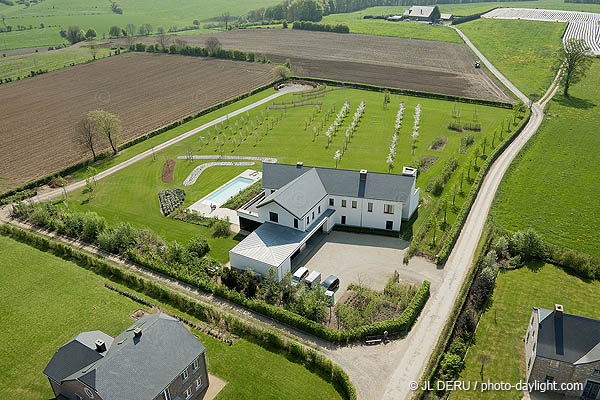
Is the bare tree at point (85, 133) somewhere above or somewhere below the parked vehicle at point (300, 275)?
above

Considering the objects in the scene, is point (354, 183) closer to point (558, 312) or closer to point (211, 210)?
point (211, 210)

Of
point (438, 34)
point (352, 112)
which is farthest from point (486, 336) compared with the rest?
point (438, 34)

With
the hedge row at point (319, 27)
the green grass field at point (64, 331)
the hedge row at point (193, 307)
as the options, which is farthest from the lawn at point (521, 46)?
the green grass field at point (64, 331)

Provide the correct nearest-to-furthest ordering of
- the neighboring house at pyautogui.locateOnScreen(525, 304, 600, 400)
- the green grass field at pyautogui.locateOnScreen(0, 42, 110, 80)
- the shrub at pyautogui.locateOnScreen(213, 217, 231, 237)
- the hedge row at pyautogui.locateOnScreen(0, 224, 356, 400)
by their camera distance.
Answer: the neighboring house at pyautogui.locateOnScreen(525, 304, 600, 400) < the hedge row at pyautogui.locateOnScreen(0, 224, 356, 400) < the shrub at pyautogui.locateOnScreen(213, 217, 231, 237) < the green grass field at pyautogui.locateOnScreen(0, 42, 110, 80)

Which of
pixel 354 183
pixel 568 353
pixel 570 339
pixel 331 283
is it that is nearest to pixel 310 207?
pixel 354 183

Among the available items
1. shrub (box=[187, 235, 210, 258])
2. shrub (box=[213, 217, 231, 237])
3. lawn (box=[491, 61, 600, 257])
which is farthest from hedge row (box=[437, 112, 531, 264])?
shrub (box=[187, 235, 210, 258])

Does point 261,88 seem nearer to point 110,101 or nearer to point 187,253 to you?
point 110,101

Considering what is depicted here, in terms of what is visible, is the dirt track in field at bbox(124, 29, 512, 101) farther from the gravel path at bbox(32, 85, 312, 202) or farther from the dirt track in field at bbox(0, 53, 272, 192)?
the dirt track in field at bbox(0, 53, 272, 192)

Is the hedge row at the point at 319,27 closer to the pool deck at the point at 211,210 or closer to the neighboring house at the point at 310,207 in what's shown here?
the pool deck at the point at 211,210
